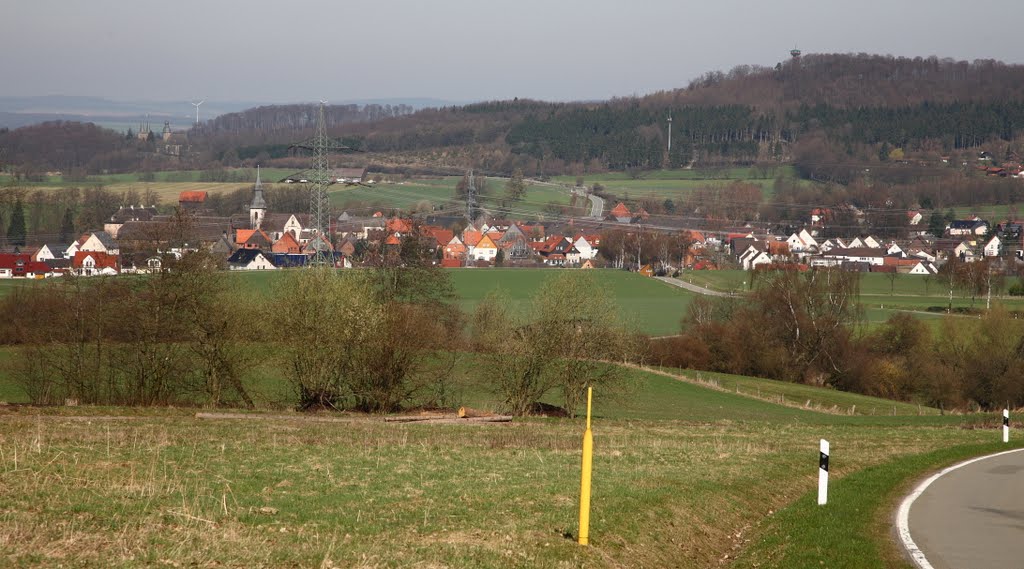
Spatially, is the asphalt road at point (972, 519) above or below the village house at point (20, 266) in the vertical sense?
above

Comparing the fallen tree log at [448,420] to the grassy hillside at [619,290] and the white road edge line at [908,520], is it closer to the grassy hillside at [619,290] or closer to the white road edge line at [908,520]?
the white road edge line at [908,520]

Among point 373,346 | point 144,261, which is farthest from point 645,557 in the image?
point 144,261

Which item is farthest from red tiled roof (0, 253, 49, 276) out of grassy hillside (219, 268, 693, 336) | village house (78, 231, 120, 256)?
grassy hillside (219, 268, 693, 336)

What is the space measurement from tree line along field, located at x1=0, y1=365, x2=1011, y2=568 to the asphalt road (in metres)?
0.67

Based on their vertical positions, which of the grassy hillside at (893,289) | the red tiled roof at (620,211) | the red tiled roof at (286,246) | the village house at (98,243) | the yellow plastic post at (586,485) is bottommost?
the grassy hillside at (893,289)

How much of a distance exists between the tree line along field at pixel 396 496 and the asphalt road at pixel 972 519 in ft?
2.19

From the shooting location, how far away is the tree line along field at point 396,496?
37.3 feet

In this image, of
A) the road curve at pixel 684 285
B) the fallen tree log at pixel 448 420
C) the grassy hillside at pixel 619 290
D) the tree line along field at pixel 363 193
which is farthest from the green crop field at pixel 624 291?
the tree line along field at pixel 363 193

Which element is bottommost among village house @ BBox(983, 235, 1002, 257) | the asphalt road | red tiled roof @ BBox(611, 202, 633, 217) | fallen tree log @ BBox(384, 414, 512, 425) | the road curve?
the road curve

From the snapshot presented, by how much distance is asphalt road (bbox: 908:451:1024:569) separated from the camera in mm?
13289

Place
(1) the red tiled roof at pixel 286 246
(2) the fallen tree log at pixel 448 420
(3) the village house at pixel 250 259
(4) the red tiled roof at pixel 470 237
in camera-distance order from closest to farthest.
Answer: (2) the fallen tree log at pixel 448 420 → (3) the village house at pixel 250 259 → (1) the red tiled roof at pixel 286 246 → (4) the red tiled roof at pixel 470 237

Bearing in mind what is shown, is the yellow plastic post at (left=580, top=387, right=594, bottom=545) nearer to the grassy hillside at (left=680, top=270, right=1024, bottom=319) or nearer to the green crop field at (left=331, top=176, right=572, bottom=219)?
the grassy hillside at (left=680, top=270, right=1024, bottom=319)

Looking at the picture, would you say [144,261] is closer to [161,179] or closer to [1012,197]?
[161,179]

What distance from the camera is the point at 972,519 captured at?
16.1 m
